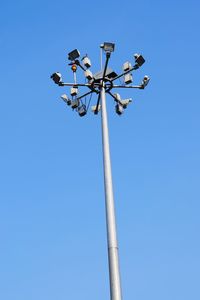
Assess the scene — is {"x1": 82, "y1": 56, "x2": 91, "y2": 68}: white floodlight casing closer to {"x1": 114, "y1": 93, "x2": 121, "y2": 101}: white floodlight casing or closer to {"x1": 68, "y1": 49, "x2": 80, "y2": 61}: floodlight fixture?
{"x1": 68, "y1": 49, "x2": 80, "y2": 61}: floodlight fixture

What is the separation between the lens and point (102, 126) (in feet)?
41.1

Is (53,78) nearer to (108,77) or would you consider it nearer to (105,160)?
(108,77)

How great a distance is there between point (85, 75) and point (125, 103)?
5.15ft

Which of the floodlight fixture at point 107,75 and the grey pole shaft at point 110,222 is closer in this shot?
the grey pole shaft at point 110,222

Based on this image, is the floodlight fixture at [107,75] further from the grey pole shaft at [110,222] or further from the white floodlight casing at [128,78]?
the grey pole shaft at [110,222]

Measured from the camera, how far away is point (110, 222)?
35.5 feet

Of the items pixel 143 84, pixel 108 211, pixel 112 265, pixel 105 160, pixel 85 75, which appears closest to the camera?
pixel 112 265

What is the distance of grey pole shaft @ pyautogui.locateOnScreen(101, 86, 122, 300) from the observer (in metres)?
9.97

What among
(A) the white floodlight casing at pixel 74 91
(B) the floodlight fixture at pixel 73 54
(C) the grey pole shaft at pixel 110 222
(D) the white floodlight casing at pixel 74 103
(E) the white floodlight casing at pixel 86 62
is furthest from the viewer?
(D) the white floodlight casing at pixel 74 103

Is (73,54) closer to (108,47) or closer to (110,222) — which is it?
(108,47)

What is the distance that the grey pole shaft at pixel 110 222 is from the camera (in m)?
9.97

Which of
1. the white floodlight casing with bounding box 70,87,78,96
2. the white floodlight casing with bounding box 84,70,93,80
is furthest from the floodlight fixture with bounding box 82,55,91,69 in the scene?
the white floodlight casing with bounding box 70,87,78,96

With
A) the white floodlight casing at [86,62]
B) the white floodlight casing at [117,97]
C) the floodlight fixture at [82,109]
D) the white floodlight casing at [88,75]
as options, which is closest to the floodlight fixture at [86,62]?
the white floodlight casing at [86,62]

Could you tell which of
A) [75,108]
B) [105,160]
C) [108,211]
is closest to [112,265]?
[108,211]
